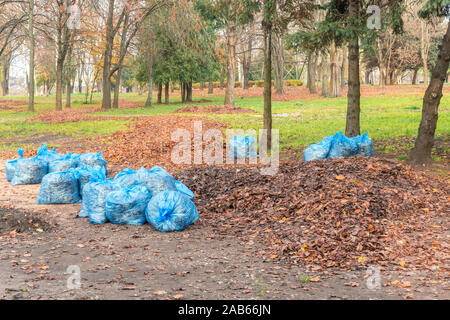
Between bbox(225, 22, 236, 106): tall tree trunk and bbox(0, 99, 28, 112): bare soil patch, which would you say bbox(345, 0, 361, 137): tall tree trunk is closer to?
bbox(225, 22, 236, 106): tall tree trunk

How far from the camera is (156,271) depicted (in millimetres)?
5035

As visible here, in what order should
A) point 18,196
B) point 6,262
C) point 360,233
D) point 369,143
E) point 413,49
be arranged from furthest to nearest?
1. point 413,49
2. point 369,143
3. point 18,196
4. point 360,233
5. point 6,262

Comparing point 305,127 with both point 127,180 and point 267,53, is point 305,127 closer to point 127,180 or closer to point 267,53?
point 267,53

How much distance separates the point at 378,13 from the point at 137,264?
895cm

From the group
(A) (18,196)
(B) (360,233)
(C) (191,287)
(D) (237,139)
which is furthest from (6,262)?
(D) (237,139)

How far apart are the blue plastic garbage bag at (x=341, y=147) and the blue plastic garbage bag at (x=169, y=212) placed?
4516 mm

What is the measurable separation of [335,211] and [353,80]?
6.07 m

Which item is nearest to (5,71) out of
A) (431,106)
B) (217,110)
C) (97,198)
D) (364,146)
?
(217,110)

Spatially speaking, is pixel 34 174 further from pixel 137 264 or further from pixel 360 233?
pixel 360 233

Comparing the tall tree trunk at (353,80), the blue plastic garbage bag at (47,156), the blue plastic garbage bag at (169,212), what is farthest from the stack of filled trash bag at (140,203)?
the tall tree trunk at (353,80)

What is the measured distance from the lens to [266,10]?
10.9 meters

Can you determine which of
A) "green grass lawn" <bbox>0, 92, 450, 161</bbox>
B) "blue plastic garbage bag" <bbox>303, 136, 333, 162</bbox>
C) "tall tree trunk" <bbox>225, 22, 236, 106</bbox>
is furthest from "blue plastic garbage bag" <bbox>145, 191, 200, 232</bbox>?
"tall tree trunk" <bbox>225, 22, 236, 106</bbox>

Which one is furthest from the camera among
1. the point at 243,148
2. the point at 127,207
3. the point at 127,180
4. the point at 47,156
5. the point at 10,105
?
the point at 10,105

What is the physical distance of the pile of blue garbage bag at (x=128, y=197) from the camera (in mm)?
6488
